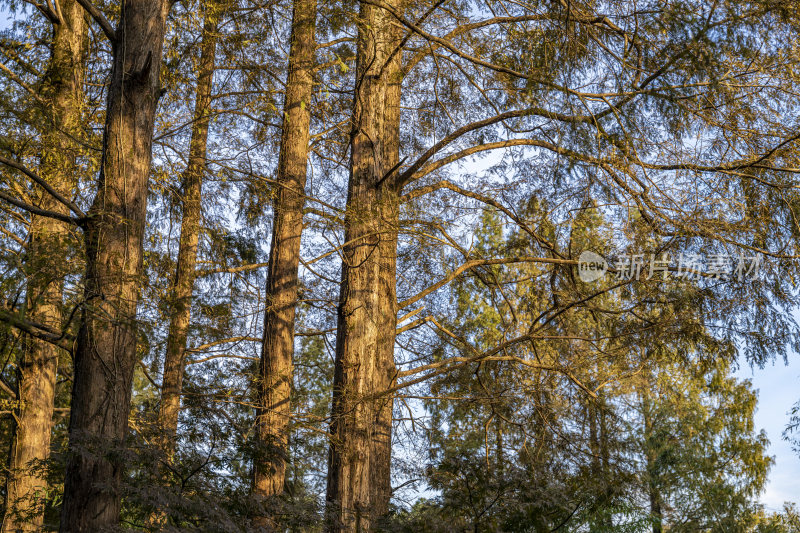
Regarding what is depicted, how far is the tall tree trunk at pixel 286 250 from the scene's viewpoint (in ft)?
23.6

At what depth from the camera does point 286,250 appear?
7.86 m

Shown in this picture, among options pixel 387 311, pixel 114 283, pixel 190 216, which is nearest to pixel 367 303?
pixel 387 311

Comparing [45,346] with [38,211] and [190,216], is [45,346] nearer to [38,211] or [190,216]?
[190,216]

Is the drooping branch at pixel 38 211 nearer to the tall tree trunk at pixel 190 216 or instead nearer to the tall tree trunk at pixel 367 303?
the tall tree trunk at pixel 367 303

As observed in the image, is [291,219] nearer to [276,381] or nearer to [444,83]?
[276,381]

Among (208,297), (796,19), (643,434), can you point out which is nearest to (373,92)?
(208,297)

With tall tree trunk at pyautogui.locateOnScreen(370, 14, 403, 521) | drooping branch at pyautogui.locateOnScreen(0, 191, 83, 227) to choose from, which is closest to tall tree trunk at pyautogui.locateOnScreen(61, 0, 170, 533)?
drooping branch at pyautogui.locateOnScreen(0, 191, 83, 227)

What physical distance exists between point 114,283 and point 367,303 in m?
2.81

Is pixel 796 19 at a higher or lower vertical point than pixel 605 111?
higher

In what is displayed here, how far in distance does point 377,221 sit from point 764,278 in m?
4.03

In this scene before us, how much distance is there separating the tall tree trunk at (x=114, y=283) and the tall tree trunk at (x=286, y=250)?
7.95 feet

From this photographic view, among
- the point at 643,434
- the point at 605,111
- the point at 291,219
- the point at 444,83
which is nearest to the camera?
the point at 605,111

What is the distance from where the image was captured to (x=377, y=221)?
6.95 metres

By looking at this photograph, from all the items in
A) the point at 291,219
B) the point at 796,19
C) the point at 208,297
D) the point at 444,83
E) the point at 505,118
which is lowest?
the point at 208,297
